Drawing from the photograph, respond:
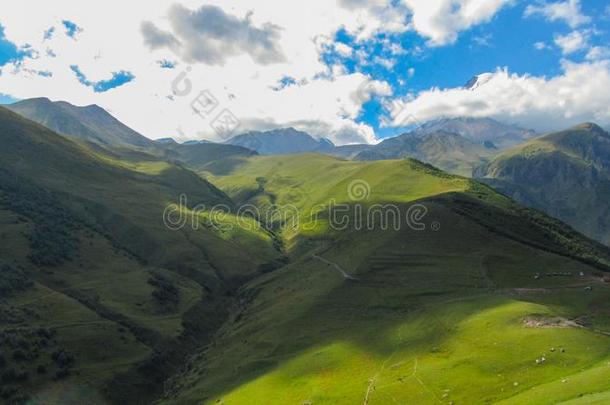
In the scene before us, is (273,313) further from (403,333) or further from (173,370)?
(403,333)

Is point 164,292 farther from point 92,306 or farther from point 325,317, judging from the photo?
point 325,317

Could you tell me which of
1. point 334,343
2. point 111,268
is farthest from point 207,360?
point 111,268

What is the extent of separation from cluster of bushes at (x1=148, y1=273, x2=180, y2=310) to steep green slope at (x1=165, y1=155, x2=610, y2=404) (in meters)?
19.3

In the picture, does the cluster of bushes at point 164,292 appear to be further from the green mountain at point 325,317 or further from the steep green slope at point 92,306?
the green mountain at point 325,317

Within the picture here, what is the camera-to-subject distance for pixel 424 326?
8669 centimetres

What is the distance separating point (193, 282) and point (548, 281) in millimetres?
113350

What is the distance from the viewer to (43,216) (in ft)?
608

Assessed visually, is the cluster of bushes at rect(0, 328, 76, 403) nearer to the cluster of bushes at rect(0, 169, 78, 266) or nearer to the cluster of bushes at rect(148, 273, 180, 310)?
the cluster of bushes at rect(148, 273, 180, 310)

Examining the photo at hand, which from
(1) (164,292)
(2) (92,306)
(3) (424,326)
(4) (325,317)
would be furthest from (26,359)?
(3) (424,326)

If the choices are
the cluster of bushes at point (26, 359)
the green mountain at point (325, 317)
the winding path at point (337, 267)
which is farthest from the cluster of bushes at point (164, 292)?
the winding path at point (337, 267)

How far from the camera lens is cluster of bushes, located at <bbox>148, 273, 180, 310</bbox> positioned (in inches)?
5731

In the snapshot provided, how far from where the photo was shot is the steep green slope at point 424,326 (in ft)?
198

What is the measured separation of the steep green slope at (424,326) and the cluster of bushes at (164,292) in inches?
759

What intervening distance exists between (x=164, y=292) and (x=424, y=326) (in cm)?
9098
